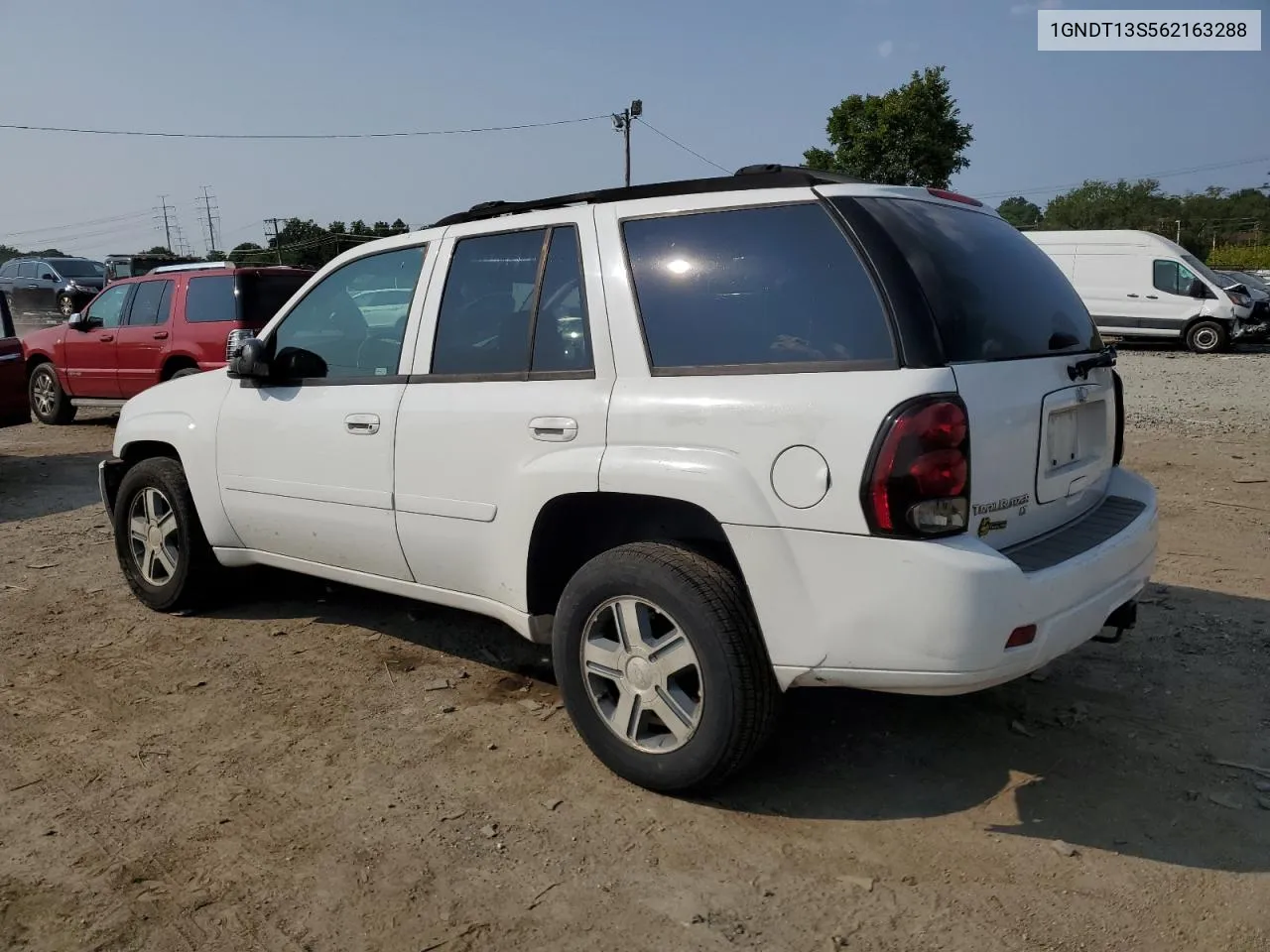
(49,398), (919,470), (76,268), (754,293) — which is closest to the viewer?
(919,470)

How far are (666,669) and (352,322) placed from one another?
2.19 meters

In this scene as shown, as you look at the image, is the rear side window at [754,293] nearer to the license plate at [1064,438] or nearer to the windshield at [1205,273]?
the license plate at [1064,438]

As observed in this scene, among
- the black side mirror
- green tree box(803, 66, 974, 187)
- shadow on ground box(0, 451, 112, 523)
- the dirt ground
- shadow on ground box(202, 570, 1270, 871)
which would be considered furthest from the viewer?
green tree box(803, 66, 974, 187)

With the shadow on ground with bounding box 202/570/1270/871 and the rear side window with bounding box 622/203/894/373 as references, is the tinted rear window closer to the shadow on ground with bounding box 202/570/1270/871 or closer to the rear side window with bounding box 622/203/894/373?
the rear side window with bounding box 622/203/894/373

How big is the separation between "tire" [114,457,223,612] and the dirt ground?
23cm

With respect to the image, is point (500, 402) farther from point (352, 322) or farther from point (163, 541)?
point (163, 541)

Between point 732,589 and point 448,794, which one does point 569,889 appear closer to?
point 448,794

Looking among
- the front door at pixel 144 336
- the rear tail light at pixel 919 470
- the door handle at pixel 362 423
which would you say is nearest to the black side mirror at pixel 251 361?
the door handle at pixel 362 423

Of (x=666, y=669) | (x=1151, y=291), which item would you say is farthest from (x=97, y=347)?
(x=1151, y=291)

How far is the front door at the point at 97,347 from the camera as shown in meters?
11.3

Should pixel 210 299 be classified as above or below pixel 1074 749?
above

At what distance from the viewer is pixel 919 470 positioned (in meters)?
2.65

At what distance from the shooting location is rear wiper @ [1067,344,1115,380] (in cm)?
321

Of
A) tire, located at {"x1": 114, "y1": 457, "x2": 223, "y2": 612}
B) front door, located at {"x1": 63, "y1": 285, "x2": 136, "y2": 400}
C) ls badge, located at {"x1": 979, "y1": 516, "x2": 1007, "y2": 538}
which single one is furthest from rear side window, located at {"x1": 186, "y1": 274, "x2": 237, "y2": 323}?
ls badge, located at {"x1": 979, "y1": 516, "x2": 1007, "y2": 538}
